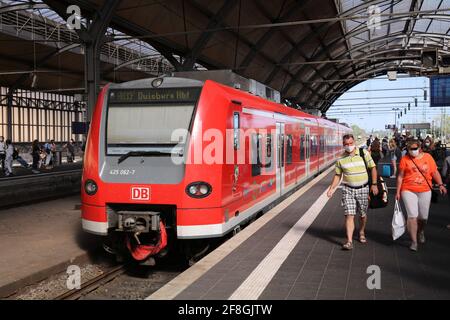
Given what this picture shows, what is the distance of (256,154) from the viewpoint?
889cm

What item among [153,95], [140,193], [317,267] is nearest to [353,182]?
[317,267]

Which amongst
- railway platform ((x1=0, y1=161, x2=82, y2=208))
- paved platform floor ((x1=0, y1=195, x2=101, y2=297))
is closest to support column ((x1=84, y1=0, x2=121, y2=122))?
railway platform ((x1=0, y1=161, x2=82, y2=208))

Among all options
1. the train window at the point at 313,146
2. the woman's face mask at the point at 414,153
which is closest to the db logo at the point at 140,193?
the woman's face mask at the point at 414,153

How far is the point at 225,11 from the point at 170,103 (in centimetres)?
1623

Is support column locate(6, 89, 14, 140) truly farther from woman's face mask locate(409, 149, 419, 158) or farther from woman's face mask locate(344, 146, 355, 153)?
woman's face mask locate(409, 149, 419, 158)

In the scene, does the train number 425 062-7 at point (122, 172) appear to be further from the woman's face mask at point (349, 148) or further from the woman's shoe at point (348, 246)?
the woman's shoe at point (348, 246)

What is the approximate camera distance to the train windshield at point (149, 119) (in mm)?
7156

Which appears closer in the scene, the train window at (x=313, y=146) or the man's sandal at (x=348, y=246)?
the man's sandal at (x=348, y=246)

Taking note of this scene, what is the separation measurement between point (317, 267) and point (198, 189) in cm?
193

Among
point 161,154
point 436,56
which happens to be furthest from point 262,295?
point 436,56

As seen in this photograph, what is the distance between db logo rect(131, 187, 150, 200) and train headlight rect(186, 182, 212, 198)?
0.59m

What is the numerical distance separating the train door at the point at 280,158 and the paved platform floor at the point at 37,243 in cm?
434

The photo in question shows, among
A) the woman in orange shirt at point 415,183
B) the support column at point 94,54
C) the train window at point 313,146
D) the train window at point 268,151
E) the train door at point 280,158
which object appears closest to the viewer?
the woman in orange shirt at point 415,183
